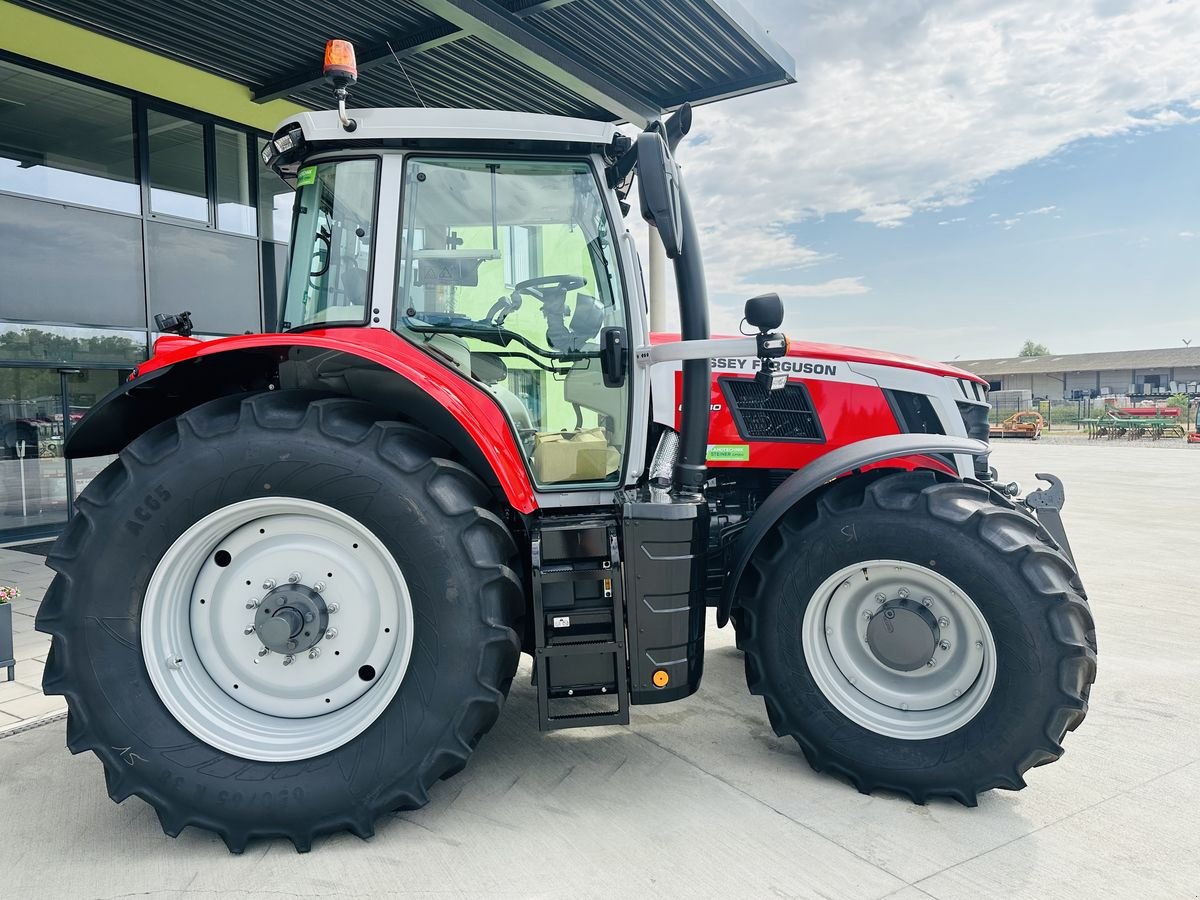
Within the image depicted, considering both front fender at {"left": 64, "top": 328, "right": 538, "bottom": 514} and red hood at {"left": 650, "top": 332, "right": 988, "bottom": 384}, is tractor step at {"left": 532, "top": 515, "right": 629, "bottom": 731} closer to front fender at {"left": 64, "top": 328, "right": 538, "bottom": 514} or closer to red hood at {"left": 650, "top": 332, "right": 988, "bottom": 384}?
front fender at {"left": 64, "top": 328, "right": 538, "bottom": 514}

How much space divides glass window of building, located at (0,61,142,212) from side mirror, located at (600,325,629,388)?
7.03m

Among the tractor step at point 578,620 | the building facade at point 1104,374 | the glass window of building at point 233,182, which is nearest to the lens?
the tractor step at point 578,620

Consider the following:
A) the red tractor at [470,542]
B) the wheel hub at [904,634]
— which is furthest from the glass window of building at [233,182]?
the wheel hub at [904,634]

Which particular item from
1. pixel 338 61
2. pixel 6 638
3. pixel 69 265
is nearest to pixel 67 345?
pixel 69 265

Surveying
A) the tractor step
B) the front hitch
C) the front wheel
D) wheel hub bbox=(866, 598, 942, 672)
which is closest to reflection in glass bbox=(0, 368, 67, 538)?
the tractor step

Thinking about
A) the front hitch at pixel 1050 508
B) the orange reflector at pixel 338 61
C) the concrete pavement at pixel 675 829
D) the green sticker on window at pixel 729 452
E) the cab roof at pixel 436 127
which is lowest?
the concrete pavement at pixel 675 829

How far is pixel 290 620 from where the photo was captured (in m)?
2.72

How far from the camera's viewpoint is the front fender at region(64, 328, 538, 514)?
2.69 m

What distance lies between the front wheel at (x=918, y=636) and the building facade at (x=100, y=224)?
6.73 m

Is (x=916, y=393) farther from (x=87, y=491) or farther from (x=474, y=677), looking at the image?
(x=87, y=491)

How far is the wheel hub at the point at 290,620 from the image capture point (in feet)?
8.91

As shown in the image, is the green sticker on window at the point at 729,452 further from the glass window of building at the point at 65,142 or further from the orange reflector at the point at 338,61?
the glass window of building at the point at 65,142

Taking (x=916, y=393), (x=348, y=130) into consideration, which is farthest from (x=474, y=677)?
(x=916, y=393)

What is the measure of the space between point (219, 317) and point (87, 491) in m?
6.85
